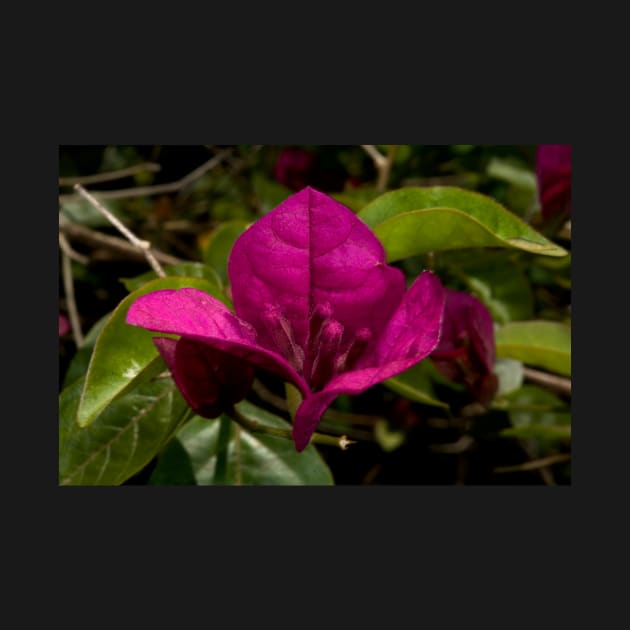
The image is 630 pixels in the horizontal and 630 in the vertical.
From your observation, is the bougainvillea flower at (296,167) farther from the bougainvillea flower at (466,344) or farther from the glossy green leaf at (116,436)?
the glossy green leaf at (116,436)

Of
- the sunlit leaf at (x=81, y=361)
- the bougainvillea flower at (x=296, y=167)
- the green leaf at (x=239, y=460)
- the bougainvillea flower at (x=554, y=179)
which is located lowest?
the green leaf at (x=239, y=460)

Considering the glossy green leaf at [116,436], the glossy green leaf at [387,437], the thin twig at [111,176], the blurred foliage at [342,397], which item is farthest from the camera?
the glossy green leaf at [387,437]

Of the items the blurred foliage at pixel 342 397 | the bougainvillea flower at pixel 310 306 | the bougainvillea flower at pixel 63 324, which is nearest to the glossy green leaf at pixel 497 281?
the blurred foliage at pixel 342 397

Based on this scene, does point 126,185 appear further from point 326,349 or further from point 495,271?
point 326,349

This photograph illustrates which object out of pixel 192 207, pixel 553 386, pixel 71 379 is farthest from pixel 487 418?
pixel 192 207

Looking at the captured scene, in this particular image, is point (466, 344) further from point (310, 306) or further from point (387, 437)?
point (387, 437)

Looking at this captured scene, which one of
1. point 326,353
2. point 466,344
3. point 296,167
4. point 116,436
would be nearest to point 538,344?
point 466,344

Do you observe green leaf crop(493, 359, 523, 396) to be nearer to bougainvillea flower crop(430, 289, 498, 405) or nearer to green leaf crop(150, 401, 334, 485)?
bougainvillea flower crop(430, 289, 498, 405)
